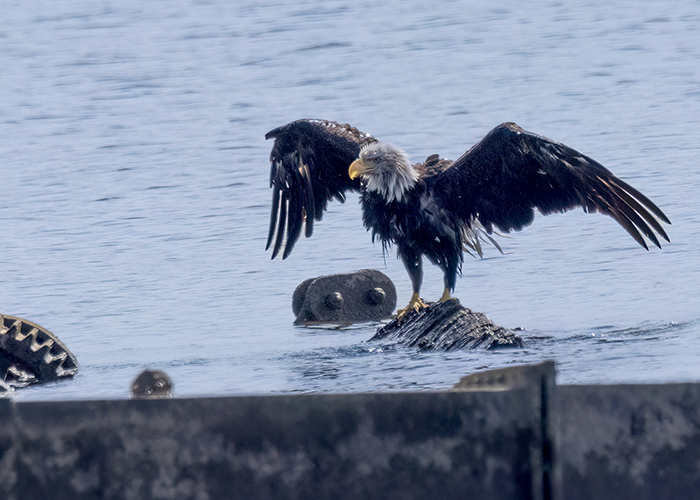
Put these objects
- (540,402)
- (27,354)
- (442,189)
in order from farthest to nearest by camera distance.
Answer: (442,189)
(27,354)
(540,402)

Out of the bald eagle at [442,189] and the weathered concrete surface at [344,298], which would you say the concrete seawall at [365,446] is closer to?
the bald eagle at [442,189]

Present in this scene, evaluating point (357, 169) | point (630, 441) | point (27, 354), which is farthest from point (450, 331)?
point (630, 441)

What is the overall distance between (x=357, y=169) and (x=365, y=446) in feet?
18.6

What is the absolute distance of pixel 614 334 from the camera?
8.65 meters

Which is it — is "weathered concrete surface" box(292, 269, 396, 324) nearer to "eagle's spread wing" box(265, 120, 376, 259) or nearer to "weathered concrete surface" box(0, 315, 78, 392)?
"eagle's spread wing" box(265, 120, 376, 259)

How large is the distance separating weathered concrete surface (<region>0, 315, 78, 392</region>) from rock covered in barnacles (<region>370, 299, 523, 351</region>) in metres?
2.30

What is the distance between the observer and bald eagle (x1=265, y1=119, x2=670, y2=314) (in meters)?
8.44

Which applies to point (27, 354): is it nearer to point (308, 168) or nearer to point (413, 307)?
point (413, 307)

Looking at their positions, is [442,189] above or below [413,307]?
above

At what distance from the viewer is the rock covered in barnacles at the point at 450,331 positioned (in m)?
7.83

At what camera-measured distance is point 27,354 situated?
298 inches

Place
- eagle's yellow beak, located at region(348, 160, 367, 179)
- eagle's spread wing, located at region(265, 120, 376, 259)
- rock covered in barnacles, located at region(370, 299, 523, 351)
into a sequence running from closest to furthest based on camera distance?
rock covered in barnacles, located at region(370, 299, 523, 351), eagle's yellow beak, located at region(348, 160, 367, 179), eagle's spread wing, located at region(265, 120, 376, 259)

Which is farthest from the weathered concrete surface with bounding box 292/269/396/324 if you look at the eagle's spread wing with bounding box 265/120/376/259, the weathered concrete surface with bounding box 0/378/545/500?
the weathered concrete surface with bounding box 0/378/545/500

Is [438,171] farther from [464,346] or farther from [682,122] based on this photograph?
[682,122]
